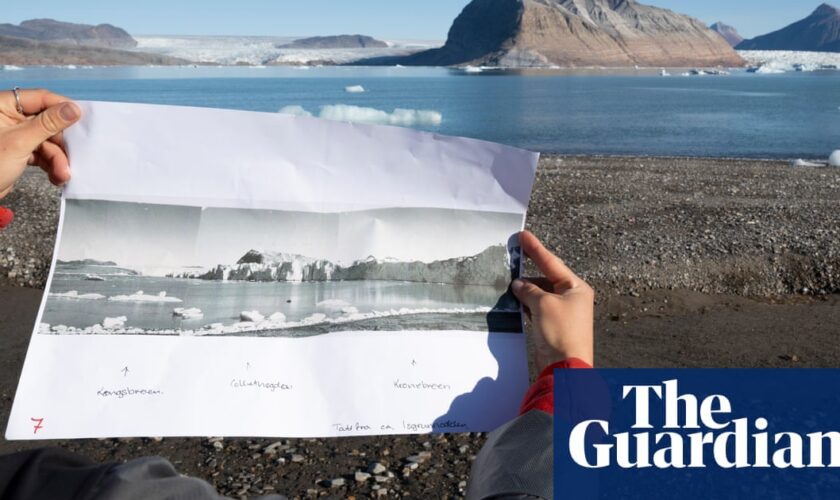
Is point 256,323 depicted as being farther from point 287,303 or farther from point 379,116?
point 379,116

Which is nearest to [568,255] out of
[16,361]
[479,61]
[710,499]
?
[710,499]

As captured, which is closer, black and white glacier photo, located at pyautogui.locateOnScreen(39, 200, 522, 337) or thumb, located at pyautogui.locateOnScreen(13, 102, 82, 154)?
thumb, located at pyautogui.locateOnScreen(13, 102, 82, 154)

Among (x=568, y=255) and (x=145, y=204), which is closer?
(x=145, y=204)

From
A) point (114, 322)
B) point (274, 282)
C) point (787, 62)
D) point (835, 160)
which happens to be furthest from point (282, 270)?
point (787, 62)

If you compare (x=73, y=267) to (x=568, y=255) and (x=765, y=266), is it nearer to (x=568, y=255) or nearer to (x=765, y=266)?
(x=568, y=255)

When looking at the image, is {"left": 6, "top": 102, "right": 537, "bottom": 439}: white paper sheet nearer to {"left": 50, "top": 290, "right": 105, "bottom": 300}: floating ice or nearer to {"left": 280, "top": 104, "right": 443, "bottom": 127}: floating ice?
{"left": 50, "top": 290, "right": 105, "bottom": 300}: floating ice

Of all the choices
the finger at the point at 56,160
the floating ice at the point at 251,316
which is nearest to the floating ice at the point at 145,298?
the floating ice at the point at 251,316

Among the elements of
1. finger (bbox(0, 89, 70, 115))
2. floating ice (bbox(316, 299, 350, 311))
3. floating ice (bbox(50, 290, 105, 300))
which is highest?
finger (bbox(0, 89, 70, 115))

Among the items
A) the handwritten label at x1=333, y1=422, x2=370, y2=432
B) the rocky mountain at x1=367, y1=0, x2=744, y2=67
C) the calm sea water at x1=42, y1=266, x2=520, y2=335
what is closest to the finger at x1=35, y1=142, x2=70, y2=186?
the calm sea water at x1=42, y1=266, x2=520, y2=335
